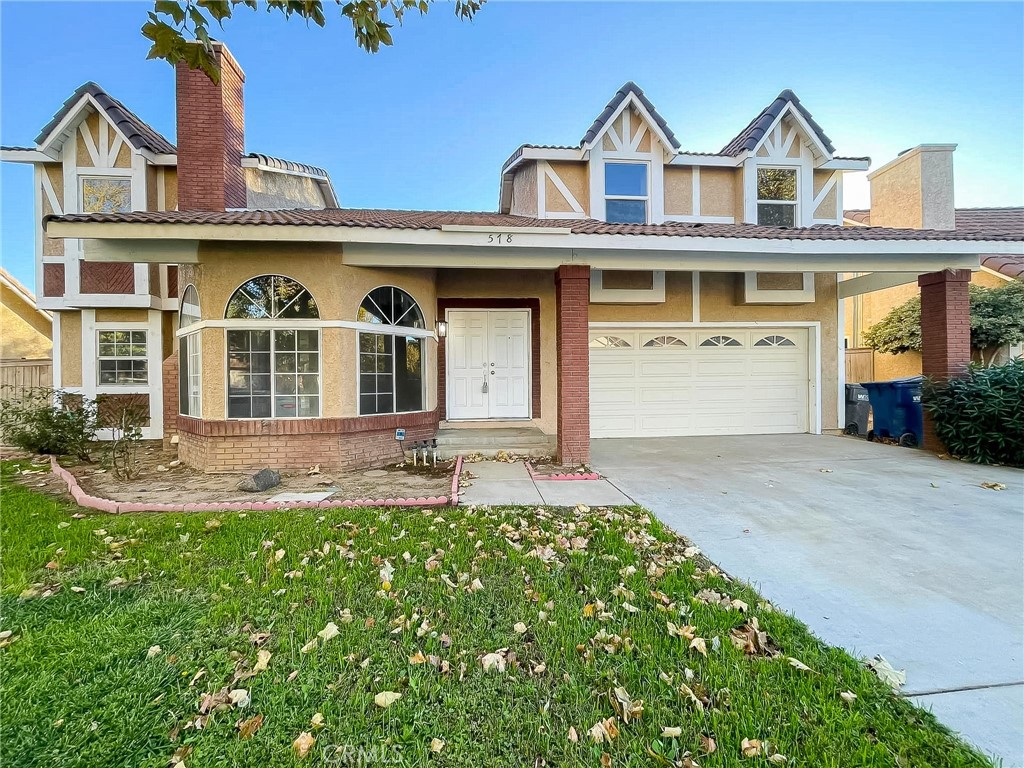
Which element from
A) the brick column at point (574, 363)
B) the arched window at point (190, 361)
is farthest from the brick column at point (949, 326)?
the arched window at point (190, 361)

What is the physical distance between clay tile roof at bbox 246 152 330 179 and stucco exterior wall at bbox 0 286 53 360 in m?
11.7

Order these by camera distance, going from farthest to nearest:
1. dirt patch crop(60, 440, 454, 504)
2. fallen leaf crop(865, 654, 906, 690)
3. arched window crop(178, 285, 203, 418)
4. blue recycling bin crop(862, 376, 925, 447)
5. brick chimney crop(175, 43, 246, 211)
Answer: blue recycling bin crop(862, 376, 925, 447) < brick chimney crop(175, 43, 246, 211) < arched window crop(178, 285, 203, 418) < dirt patch crop(60, 440, 454, 504) < fallen leaf crop(865, 654, 906, 690)

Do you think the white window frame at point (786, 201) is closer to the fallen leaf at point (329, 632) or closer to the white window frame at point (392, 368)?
the white window frame at point (392, 368)

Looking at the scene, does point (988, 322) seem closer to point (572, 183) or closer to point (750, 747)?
point (572, 183)

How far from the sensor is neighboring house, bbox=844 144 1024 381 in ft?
35.1

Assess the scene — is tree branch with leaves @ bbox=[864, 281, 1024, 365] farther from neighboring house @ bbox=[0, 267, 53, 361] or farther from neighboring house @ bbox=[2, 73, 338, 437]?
neighboring house @ bbox=[0, 267, 53, 361]

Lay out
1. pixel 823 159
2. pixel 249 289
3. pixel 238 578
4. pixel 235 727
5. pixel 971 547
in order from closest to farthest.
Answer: pixel 235 727, pixel 238 578, pixel 971 547, pixel 249 289, pixel 823 159

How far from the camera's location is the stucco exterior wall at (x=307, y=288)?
23.1ft

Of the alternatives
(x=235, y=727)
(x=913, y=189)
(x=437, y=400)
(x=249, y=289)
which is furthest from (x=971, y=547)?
(x=913, y=189)

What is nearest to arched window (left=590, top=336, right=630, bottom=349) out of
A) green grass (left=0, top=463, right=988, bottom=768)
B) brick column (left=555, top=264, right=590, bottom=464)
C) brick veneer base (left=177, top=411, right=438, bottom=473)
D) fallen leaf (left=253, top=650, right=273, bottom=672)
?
brick column (left=555, top=264, right=590, bottom=464)

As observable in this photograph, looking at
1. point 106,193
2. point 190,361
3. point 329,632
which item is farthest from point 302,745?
point 106,193

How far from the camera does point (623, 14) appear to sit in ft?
32.0

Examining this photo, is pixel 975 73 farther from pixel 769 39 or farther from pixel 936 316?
pixel 936 316

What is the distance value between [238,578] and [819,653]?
153 inches
